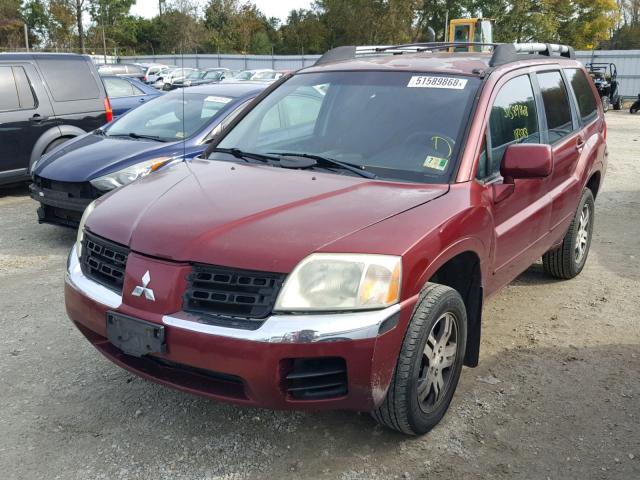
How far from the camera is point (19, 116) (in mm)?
8133

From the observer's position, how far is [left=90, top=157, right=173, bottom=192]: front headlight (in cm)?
579

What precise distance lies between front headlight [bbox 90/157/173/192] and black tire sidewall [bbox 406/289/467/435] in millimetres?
3505

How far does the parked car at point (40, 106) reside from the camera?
319 inches

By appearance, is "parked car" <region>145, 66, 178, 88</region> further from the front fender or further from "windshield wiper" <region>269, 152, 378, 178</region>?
"windshield wiper" <region>269, 152, 378, 178</region>

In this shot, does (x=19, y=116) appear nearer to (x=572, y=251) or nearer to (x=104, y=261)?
(x=104, y=261)

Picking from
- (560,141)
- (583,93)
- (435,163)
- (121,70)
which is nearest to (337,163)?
(435,163)

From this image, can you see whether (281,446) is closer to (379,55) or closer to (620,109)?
(379,55)

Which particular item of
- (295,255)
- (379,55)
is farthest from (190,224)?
(379,55)

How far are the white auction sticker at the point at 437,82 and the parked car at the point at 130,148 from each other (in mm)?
2604

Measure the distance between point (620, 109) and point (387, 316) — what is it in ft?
95.0

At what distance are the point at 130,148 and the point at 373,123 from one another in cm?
341

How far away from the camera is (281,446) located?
117 inches

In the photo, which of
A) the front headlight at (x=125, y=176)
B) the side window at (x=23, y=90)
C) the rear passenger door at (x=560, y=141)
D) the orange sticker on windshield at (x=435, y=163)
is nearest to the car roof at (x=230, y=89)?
the front headlight at (x=125, y=176)

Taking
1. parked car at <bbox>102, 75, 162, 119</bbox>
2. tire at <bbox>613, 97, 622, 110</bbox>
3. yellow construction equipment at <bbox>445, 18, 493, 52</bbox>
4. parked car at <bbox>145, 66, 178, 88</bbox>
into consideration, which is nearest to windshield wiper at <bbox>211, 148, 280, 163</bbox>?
parked car at <bbox>102, 75, 162, 119</bbox>
